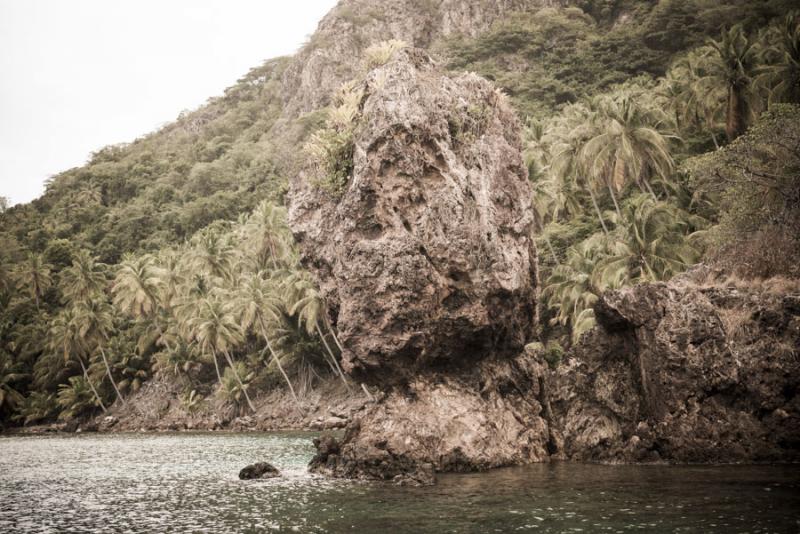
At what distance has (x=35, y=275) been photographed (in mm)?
78312

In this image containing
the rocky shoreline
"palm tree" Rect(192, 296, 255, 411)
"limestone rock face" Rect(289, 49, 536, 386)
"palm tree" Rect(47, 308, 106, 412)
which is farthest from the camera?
"palm tree" Rect(47, 308, 106, 412)

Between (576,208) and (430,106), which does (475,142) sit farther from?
(576,208)

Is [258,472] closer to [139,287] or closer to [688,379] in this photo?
[688,379]

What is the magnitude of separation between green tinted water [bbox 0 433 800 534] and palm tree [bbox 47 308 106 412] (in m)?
43.2

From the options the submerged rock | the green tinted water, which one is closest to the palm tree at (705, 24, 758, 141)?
the green tinted water

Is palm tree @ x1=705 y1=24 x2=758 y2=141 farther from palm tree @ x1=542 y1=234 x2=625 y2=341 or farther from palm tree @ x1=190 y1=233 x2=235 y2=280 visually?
palm tree @ x1=190 y1=233 x2=235 y2=280

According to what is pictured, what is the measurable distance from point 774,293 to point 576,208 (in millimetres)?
34873

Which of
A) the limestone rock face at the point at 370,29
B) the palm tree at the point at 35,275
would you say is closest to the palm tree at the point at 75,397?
the palm tree at the point at 35,275

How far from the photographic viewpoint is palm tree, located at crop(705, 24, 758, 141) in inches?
1629

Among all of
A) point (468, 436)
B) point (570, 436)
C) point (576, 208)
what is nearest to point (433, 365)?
point (468, 436)

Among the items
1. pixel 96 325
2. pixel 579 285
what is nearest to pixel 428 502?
pixel 579 285

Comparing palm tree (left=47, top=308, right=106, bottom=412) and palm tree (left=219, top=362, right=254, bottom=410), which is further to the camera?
palm tree (left=47, top=308, right=106, bottom=412)

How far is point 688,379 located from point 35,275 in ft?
260

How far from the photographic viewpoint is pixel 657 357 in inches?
951
